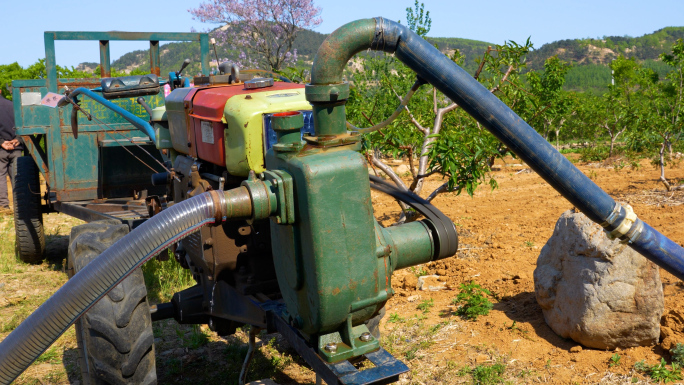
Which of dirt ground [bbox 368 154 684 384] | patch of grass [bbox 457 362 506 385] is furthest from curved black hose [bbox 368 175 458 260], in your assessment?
dirt ground [bbox 368 154 684 384]

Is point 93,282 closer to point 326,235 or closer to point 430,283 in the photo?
point 326,235

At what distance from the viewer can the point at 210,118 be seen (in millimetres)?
2887

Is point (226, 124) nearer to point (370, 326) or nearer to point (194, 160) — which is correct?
point (194, 160)

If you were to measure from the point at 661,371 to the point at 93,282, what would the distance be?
3.13 metres

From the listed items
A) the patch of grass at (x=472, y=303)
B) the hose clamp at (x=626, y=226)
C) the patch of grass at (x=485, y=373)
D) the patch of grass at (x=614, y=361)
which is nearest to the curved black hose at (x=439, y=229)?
the hose clamp at (x=626, y=226)

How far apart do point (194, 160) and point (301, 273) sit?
1378mm

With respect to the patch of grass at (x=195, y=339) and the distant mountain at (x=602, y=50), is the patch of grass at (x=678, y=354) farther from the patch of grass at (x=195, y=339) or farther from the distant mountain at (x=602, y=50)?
the distant mountain at (x=602, y=50)

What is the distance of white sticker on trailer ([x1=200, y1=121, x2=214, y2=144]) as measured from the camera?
291 centimetres

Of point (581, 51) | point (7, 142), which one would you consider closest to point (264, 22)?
point (7, 142)

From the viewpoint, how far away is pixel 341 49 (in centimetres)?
209

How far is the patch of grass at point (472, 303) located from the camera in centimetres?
439

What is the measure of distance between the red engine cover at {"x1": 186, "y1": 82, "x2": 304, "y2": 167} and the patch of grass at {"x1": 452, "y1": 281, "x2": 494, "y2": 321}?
233 centimetres

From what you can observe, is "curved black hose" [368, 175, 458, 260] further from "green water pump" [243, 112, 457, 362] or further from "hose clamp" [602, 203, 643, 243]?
"hose clamp" [602, 203, 643, 243]

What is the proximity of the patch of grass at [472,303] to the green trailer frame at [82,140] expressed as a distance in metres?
3.03
